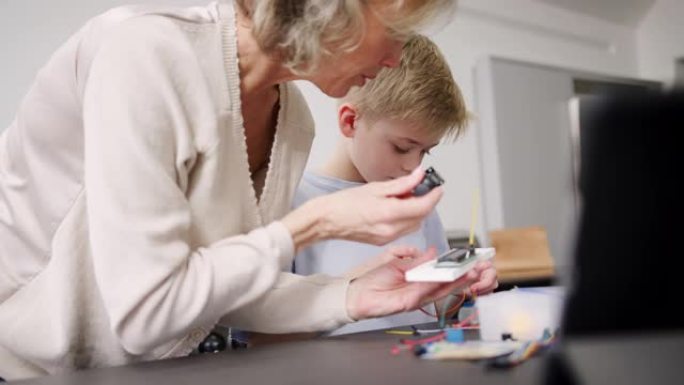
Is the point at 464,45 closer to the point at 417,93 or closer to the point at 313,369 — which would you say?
the point at 417,93

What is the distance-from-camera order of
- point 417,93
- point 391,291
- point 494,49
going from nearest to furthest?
Result: point 391,291 < point 417,93 < point 494,49

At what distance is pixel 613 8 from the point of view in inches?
156

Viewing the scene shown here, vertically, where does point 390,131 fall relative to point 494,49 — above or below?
below

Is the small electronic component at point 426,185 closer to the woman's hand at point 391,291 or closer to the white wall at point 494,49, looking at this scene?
the woman's hand at point 391,291

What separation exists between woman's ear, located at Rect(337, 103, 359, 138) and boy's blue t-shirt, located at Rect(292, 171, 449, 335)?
4.1 inches

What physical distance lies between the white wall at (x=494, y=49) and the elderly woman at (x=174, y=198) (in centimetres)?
177

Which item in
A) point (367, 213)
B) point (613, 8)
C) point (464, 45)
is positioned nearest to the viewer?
point (367, 213)

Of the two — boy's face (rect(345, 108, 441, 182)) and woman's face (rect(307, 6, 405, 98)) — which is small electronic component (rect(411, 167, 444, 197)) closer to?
woman's face (rect(307, 6, 405, 98))

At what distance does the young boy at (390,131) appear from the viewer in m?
1.17

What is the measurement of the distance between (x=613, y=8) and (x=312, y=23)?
376 centimetres

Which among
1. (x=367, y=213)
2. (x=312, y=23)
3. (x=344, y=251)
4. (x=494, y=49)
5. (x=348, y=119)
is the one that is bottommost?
(x=344, y=251)

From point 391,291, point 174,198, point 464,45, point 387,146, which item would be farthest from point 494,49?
point 174,198

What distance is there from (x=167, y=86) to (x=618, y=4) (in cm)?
391

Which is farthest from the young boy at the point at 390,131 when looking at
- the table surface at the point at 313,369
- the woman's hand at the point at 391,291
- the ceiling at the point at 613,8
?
the ceiling at the point at 613,8
